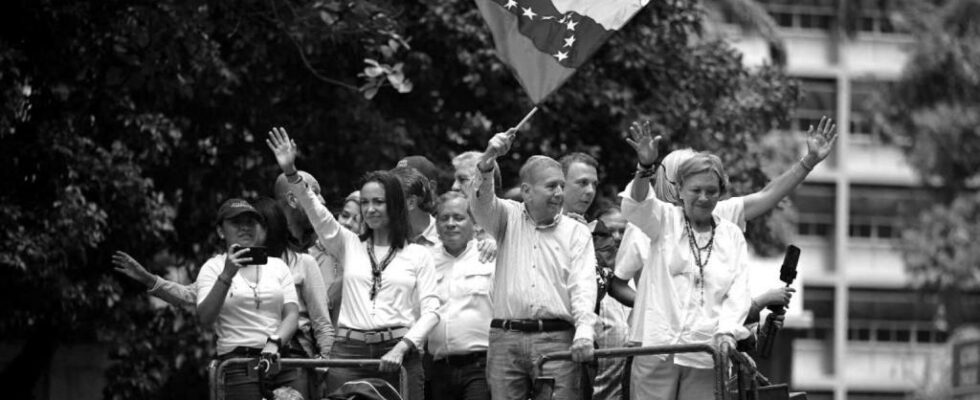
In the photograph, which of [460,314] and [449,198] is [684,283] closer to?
[460,314]

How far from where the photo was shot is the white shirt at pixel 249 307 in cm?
1187

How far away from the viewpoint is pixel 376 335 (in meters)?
11.6

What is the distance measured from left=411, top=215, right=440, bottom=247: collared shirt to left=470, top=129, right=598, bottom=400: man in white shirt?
131 centimetres

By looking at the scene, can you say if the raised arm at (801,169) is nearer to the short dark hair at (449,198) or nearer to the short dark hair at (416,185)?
the short dark hair at (449,198)

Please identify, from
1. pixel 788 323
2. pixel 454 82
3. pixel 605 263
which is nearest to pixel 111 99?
pixel 454 82

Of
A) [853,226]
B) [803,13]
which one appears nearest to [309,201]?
[803,13]

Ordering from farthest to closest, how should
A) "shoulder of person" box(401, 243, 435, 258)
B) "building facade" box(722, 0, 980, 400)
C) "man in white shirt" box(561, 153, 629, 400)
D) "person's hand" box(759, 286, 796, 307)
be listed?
"building facade" box(722, 0, 980, 400) < "man in white shirt" box(561, 153, 629, 400) < "shoulder of person" box(401, 243, 435, 258) < "person's hand" box(759, 286, 796, 307)

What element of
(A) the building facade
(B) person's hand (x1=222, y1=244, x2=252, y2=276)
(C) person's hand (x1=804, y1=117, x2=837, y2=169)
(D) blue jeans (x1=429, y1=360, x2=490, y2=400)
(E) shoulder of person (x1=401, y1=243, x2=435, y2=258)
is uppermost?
(A) the building facade

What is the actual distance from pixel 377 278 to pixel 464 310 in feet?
2.22

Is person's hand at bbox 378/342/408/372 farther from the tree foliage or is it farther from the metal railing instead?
the tree foliage

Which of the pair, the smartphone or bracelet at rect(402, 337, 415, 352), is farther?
the smartphone

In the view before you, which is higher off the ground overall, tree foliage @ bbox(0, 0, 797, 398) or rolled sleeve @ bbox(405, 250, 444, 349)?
tree foliage @ bbox(0, 0, 797, 398)

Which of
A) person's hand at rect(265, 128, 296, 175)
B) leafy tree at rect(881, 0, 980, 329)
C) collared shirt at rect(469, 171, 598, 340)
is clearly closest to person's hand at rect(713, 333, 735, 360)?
collared shirt at rect(469, 171, 598, 340)

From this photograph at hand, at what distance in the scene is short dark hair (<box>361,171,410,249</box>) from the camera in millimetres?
11625
